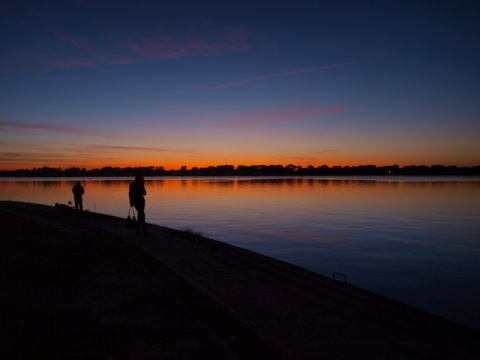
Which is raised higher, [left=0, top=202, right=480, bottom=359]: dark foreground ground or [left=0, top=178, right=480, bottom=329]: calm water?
[left=0, top=202, right=480, bottom=359]: dark foreground ground

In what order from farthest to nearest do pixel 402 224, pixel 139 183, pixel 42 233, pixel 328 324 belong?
1. pixel 402 224
2. pixel 42 233
3. pixel 139 183
4. pixel 328 324

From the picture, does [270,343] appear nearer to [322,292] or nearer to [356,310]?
[356,310]

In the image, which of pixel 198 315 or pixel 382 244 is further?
pixel 382 244

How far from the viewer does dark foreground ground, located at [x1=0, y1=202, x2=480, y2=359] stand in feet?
17.8

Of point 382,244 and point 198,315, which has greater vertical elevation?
point 198,315

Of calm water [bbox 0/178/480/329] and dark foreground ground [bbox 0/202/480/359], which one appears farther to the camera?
calm water [bbox 0/178/480/329]

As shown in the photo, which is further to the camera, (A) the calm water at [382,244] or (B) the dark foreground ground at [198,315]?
(A) the calm water at [382,244]

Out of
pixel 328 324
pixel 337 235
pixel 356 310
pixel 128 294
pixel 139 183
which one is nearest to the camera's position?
pixel 328 324

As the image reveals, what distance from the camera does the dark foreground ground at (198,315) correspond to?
5426 millimetres

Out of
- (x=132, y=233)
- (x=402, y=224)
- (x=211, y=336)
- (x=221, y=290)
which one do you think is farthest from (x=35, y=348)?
(x=402, y=224)

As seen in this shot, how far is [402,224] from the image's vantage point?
27.5 meters

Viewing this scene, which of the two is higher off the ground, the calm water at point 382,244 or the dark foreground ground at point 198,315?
the dark foreground ground at point 198,315

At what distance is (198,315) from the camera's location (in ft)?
22.0

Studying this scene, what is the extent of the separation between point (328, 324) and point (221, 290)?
2665mm
